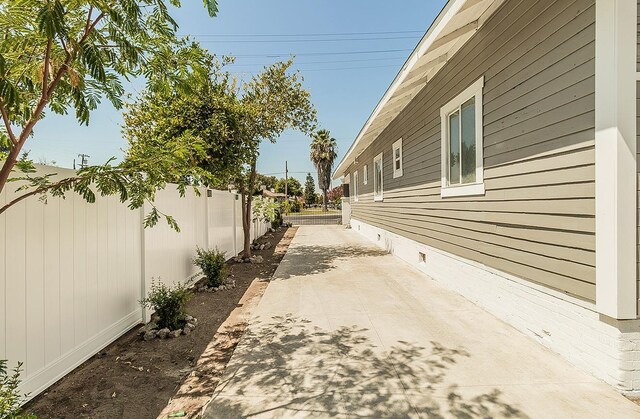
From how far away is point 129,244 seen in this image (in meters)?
3.69

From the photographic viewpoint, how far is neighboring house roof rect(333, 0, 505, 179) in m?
3.96

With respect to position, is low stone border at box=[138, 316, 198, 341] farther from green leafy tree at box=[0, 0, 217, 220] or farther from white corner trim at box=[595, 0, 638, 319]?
white corner trim at box=[595, 0, 638, 319]

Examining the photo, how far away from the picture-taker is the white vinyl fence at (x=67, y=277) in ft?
7.22

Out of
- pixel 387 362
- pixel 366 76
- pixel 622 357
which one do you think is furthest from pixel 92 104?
pixel 366 76

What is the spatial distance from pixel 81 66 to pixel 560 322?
4.49 m

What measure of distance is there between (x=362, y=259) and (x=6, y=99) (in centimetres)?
784

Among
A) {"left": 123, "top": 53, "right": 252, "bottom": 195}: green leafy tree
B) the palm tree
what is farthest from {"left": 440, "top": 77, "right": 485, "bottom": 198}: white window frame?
the palm tree

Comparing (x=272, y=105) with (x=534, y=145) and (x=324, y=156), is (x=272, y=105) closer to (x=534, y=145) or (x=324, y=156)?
(x=534, y=145)

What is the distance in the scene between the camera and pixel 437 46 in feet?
15.4

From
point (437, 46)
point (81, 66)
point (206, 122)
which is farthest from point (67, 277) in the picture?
point (437, 46)

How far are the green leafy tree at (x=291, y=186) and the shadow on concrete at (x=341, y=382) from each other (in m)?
63.0

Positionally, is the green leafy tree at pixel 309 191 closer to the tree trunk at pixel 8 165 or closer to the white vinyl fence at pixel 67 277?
the white vinyl fence at pixel 67 277

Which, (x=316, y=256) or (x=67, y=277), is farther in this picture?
(x=316, y=256)

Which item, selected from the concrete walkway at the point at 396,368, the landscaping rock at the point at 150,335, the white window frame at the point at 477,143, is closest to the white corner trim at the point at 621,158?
the concrete walkway at the point at 396,368
